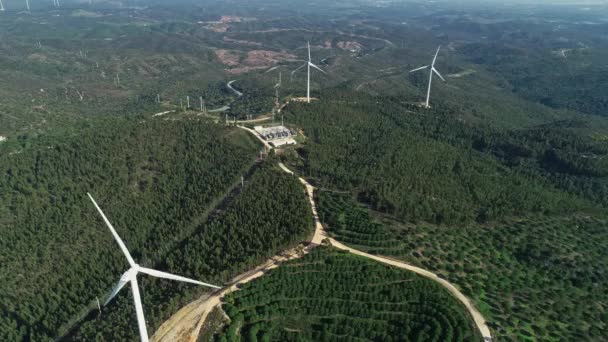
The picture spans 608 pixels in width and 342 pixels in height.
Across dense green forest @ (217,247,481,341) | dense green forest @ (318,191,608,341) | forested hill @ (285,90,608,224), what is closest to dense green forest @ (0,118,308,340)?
dense green forest @ (217,247,481,341)

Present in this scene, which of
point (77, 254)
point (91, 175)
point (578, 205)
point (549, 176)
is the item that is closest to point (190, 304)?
point (77, 254)

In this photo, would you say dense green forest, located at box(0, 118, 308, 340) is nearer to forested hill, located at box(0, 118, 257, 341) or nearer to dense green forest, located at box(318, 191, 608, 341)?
forested hill, located at box(0, 118, 257, 341)

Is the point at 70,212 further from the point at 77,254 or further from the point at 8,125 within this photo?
the point at 8,125

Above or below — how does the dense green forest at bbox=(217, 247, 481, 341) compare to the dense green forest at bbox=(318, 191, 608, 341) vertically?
above

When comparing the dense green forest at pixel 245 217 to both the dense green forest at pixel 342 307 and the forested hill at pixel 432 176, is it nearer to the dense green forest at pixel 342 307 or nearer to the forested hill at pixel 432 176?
the forested hill at pixel 432 176

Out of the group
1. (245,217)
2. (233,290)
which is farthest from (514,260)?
(233,290)

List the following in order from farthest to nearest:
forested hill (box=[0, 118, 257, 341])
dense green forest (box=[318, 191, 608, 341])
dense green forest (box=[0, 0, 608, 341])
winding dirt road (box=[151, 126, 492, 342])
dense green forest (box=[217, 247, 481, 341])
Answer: forested hill (box=[0, 118, 257, 341]), dense green forest (box=[0, 0, 608, 341]), dense green forest (box=[318, 191, 608, 341]), dense green forest (box=[217, 247, 481, 341]), winding dirt road (box=[151, 126, 492, 342])
